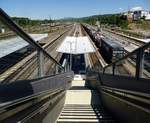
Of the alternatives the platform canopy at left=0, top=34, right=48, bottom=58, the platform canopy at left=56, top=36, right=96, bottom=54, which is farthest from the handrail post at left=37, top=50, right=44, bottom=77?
the platform canopy at left=56, top=36, right=96, bottom=54

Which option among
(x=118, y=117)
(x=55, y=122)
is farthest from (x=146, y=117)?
(x=55, y=122)

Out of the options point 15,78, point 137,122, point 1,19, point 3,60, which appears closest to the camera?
point 1,19

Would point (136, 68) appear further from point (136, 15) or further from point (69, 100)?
point (136, 15)

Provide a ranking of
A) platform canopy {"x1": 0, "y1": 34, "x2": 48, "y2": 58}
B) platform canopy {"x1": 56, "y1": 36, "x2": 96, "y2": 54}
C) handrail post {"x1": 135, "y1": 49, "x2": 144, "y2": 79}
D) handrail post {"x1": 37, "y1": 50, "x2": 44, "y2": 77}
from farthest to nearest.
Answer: platform canopy {"x1": 56, "y1": 36, "x2": 96, "y2": 54} < handrail post {"x1": 37, "y1": 50, "x2": 44, "y2": 77} < handrail post {"x1": 135, "y1": 49, "x2": 144, "y2": 79} < platform canopy {"x1": 0, "y1": 34, "x2": 48, "y2": 58}

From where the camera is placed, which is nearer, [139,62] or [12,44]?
[12,44]

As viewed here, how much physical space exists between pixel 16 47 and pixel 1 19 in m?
1.23

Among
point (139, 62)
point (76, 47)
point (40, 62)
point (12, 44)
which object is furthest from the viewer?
point (76, 47)

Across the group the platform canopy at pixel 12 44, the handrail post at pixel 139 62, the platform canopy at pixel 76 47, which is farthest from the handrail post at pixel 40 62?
the platform canopy at pixel 76 47

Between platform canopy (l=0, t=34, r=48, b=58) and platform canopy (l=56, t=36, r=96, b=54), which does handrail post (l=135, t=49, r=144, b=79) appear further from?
platform canopy (l=56, t=36, r=96, b=54)

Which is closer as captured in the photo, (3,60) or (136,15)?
(3,60)

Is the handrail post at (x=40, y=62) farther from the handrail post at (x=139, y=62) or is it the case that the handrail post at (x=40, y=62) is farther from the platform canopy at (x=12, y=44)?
the handrail post at (x=139, y=62)

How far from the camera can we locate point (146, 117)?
400 cm

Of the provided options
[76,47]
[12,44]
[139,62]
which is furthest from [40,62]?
[76,47]

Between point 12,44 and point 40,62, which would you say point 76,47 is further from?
point 12,44
